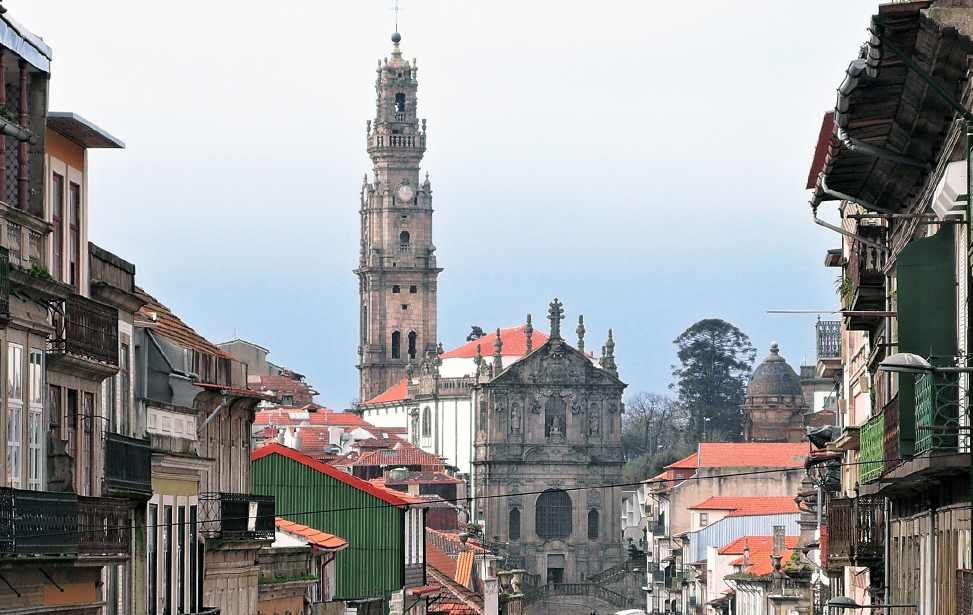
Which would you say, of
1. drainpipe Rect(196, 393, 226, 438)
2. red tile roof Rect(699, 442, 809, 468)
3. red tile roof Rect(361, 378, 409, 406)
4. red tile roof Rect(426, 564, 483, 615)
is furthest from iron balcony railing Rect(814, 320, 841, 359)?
red tile roof Rect(361, 378, 409, 406)

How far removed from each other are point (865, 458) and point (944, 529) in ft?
20.4

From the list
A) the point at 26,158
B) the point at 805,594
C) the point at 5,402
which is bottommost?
the point at 805,594

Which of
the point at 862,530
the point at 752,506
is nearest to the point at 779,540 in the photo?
the point at 752,506

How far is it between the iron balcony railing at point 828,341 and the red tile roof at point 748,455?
9132cm

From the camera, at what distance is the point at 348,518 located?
5138 centimetres

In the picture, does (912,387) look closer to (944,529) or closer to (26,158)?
(944,529)

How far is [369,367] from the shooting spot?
17538 cm

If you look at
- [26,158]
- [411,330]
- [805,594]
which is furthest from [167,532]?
[411,330]

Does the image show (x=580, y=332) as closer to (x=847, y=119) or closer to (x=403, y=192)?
(x=403, y=192)

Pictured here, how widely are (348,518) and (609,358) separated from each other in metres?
102

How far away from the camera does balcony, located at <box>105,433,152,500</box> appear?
2481 cm

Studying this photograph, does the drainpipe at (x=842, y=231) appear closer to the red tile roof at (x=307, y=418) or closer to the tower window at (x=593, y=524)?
the red tile roof at (x=307, y=418)

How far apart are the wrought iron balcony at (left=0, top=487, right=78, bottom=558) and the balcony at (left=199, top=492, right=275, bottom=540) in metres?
11.3

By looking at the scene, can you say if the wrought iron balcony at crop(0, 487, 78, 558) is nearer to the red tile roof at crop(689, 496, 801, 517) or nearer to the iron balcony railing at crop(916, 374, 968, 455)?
the iron balcony railing at crop(916, 374, 968, 455)
